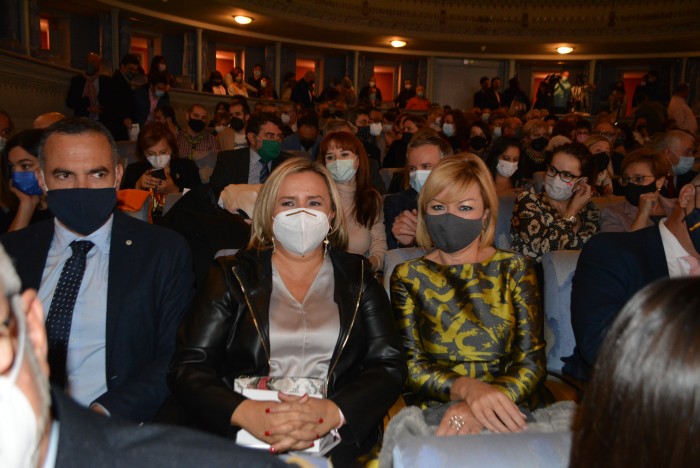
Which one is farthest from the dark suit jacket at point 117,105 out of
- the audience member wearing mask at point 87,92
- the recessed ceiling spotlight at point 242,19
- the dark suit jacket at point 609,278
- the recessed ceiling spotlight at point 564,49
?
the recessed ceiling spotlight at point 564,49

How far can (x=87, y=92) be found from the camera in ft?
28.2

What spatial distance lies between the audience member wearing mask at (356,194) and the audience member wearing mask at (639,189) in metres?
1.47

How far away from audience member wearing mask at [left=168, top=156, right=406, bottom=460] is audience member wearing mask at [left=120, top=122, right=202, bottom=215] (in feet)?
7.79

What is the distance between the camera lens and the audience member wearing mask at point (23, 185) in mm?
3006

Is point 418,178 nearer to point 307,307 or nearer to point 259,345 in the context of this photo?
point 307,307

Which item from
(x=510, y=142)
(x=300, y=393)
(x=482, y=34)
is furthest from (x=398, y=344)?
(x=482, y=34)

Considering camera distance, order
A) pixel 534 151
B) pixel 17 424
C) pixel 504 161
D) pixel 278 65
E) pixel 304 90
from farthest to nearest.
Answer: pixel 278 65, pixel 304 90, pixel 534 151, pixel 504 161, pixel 17 424

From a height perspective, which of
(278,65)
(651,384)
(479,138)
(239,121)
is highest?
(278,65)

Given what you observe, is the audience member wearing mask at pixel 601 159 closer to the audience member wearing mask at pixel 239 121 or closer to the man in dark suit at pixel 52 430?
the audience member wearing mask at pixel 239 121

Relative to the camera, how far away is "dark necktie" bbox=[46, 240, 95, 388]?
2.02 metres

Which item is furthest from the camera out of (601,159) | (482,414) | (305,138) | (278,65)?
(278,65)

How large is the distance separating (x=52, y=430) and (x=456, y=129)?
800cm

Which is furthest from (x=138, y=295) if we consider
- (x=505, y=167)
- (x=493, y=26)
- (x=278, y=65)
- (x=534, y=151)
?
(x=493, y=26)

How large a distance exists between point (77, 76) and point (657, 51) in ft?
49.7
